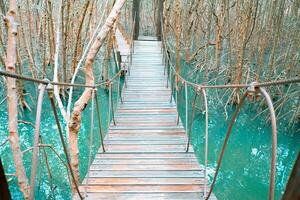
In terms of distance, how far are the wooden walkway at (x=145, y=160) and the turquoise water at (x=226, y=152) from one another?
1563 mm

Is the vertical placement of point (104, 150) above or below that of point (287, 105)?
above

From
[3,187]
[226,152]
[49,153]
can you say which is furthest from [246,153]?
[3,187]

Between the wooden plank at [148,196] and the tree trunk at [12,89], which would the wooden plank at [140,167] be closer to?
the wooden plank at [148,196]

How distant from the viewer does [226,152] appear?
6504 mm

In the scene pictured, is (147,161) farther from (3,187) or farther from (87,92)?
(3,187)

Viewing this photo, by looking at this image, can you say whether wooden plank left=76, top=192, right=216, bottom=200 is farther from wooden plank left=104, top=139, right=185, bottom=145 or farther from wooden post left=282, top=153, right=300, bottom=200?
wooden post left=282, top=153, right=300, bottom=200

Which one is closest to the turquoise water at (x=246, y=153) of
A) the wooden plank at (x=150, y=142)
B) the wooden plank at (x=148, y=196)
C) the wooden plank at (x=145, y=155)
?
the wooden plank at (x=150, y=142)

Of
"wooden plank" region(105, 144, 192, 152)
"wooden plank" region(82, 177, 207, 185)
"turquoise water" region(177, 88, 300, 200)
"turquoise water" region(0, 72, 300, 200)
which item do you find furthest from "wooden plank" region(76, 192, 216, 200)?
"turquoise water" region(177, 88, 300, 200)

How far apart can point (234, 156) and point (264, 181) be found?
99 centimetres

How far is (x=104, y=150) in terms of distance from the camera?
10.4ft

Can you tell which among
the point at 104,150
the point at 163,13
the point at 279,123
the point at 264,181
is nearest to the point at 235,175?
the point at 264,181

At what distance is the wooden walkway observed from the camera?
92.1 inches

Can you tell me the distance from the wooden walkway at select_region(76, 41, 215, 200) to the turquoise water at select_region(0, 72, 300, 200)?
156 centimetres

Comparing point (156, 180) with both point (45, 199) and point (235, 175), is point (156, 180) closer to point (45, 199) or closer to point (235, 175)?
point (45, 199)
